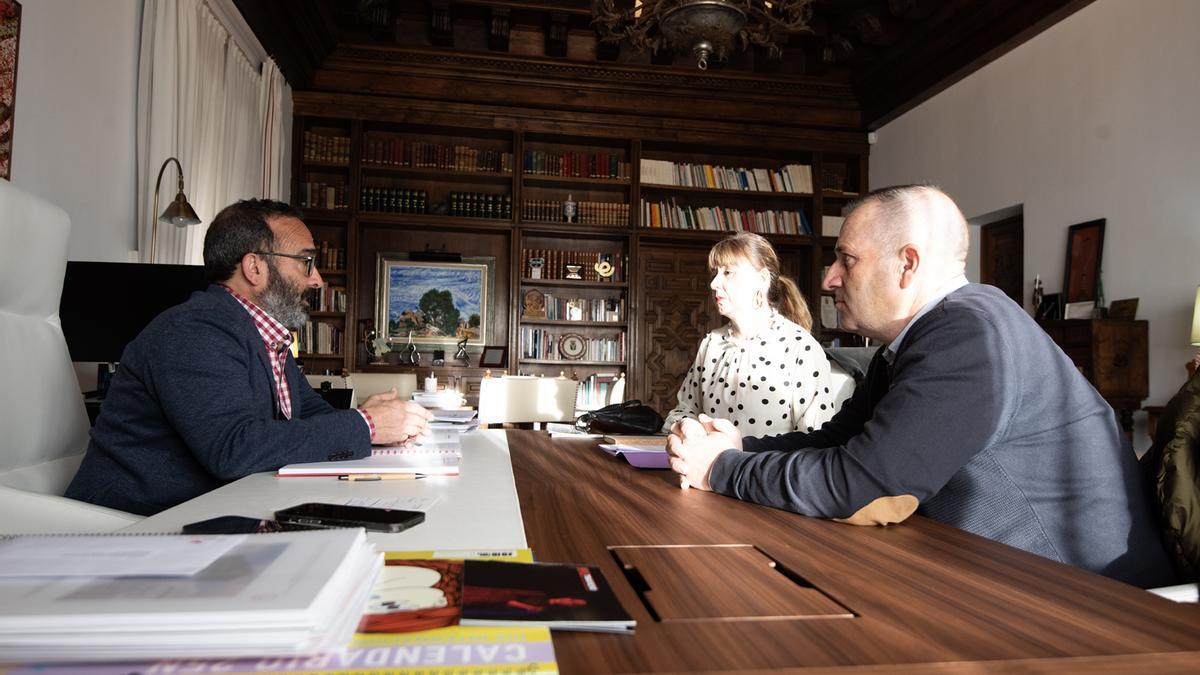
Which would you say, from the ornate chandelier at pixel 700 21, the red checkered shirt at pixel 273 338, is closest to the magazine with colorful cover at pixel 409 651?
the red checkered shirt at pixel 273 338

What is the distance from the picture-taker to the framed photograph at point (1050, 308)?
15.2ft

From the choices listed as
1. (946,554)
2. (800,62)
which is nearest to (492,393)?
(946,554)

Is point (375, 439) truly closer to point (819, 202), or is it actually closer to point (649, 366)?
point (649, 366)

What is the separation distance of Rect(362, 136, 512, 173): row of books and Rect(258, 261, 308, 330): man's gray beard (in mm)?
4534

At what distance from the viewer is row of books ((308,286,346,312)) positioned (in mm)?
6031

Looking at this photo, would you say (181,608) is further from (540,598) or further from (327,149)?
(327,149)

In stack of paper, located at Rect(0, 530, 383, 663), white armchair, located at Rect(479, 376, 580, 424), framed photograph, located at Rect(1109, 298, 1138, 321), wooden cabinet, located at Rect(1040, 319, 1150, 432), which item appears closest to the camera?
stack of paper, located at Rect(0, 530, 383, 663)

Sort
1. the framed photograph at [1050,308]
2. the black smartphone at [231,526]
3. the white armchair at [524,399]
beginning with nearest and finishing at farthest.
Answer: the black smartphone at [231,526]
the white armchair at [524,399]
the framed photograph at [1050,308]

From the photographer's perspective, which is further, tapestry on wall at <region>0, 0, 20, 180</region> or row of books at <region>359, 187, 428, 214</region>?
row of books at <region>359, 187, 428, 214</region>

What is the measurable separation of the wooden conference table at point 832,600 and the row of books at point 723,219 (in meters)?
5.57

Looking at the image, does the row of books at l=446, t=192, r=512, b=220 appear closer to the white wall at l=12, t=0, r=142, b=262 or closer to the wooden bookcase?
the wooden bookcase

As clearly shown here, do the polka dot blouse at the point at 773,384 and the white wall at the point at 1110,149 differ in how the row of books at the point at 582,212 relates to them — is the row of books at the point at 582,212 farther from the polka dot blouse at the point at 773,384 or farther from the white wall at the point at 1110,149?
the polka dot blouse at the point at 773,384

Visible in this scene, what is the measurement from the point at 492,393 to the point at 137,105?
2.25m

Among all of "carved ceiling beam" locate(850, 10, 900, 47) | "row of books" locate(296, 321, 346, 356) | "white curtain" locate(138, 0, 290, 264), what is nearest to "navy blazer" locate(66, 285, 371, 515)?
"white curtain" locate(138, 0, 290, 264)
